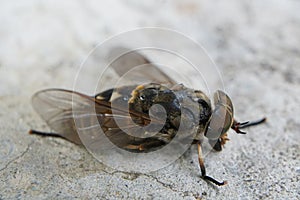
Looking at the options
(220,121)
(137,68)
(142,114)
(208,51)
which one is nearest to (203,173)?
(220,121)

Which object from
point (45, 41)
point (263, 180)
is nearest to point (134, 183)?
point (263, 180)

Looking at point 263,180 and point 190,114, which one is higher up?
point 190,114

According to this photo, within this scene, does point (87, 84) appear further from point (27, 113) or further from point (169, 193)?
point (169, 193)

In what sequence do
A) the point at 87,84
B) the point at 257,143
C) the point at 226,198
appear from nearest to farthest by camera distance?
the point at 226,198 → the point at 257,143 → the point at 87,84

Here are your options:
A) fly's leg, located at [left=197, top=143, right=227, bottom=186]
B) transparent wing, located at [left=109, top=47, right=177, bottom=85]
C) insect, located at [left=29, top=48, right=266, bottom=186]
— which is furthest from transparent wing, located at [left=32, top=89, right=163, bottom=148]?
transparent wing, located at [left=109, top=47, right=177, bottom=85]

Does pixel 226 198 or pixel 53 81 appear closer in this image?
pixel 226 198
